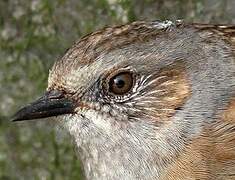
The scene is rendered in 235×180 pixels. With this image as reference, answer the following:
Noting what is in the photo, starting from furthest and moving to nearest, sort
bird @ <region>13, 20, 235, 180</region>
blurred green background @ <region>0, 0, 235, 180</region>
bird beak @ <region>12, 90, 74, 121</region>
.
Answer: blurred green background @ <region>0, 0, 235, 180</region>
bird beak @ <region>12, 90, 74, 121</region>
bird @ <region>13, 20, 235, 180</region>

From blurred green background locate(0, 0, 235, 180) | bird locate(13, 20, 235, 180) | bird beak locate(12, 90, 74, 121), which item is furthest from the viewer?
blurred green background locate(0, 0, 235, 180)

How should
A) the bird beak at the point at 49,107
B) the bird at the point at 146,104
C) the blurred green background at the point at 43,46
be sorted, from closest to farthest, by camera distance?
the bird at the point at 146,104, the bird beak at the point at 49,107, the blurred green background at the point at 43,46

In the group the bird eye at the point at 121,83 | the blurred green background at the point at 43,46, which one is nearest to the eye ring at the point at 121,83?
the bird eye at the point at 121,83

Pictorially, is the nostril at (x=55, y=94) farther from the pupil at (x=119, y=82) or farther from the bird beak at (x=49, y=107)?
the pupil at (x=119, y=82)

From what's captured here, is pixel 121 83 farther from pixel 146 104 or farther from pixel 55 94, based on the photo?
pixel 55 94

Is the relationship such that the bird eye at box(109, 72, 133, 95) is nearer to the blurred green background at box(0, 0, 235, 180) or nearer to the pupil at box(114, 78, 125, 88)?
the pupil at box(114, 78, 125, 88)

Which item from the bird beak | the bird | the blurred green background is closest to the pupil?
the bird

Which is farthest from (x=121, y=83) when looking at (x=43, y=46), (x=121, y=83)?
(x=43, y=46)
